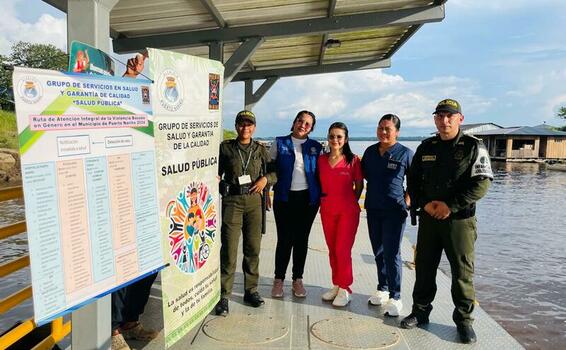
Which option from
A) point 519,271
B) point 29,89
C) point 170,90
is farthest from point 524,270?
point 29,89

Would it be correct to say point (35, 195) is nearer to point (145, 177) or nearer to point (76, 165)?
point (76, 165)

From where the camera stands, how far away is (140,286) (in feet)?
10.3

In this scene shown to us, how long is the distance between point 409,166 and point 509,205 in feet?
48.8

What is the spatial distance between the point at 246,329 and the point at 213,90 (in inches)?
73.8

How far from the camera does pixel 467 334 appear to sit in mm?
3275

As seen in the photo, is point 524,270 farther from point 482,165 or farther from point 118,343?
point 118,343

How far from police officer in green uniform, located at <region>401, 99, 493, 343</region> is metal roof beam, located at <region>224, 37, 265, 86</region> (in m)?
3.11

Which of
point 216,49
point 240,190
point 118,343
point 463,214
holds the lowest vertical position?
point 118,343

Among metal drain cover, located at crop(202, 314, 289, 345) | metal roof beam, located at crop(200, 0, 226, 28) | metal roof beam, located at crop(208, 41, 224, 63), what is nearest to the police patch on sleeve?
metal drain cover, located at crop(202, 314, 289, 345)

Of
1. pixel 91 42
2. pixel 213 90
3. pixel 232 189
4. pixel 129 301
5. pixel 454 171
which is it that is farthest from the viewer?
pixel 232 189

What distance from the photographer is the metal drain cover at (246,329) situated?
10.5 ft

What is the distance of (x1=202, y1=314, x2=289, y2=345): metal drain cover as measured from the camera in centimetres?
321

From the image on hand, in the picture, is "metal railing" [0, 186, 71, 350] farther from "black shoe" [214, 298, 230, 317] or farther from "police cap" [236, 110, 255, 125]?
"police cap" [236, 110, 255, 125]

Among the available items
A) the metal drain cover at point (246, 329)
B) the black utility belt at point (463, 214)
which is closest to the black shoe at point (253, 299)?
the metal drain cover at point (246, 329)
